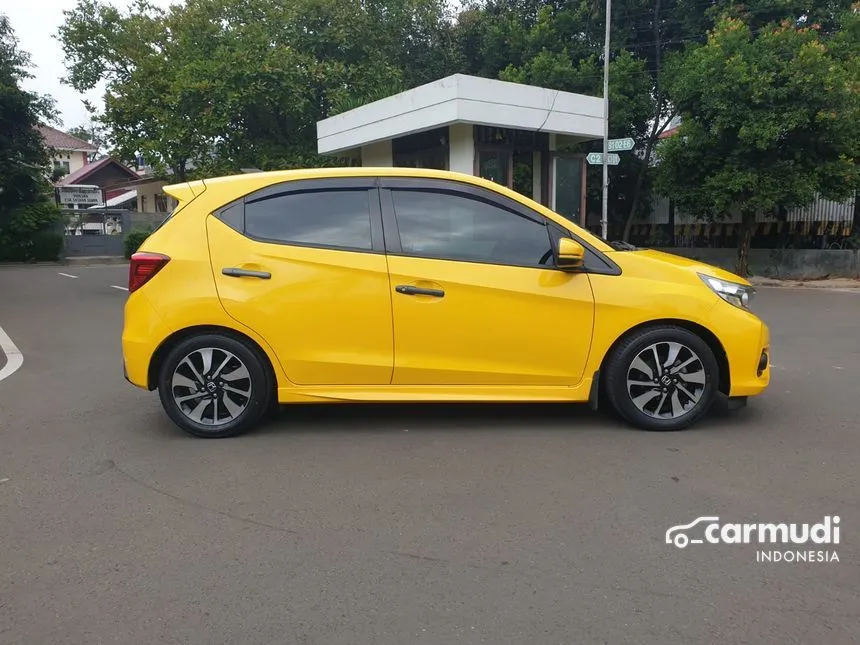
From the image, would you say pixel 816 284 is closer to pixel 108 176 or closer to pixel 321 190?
pixel 321 190

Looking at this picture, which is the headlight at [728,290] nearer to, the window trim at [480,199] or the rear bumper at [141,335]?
the window trim at [480,199]

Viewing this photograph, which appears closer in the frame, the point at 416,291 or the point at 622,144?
the point at 416,291

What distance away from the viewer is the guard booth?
1386cm

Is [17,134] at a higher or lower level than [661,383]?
higher

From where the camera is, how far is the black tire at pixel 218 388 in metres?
4.69

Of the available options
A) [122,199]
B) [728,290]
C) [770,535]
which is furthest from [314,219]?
[122,199]

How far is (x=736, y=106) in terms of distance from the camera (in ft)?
52.7

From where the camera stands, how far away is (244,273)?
4.67 m

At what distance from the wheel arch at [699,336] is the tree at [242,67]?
19876 millimetres

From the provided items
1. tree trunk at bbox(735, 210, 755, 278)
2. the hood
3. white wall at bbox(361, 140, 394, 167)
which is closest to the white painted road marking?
the hood

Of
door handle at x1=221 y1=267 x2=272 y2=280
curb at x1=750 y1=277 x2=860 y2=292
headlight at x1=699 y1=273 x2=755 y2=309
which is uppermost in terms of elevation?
door handle at x1=221 y1=267 x2=272 y2=280

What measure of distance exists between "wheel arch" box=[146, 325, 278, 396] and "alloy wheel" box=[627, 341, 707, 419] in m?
2.46

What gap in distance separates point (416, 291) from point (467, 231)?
1.88 ft

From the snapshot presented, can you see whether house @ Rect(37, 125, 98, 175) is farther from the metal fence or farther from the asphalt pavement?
the asphalt pavement
